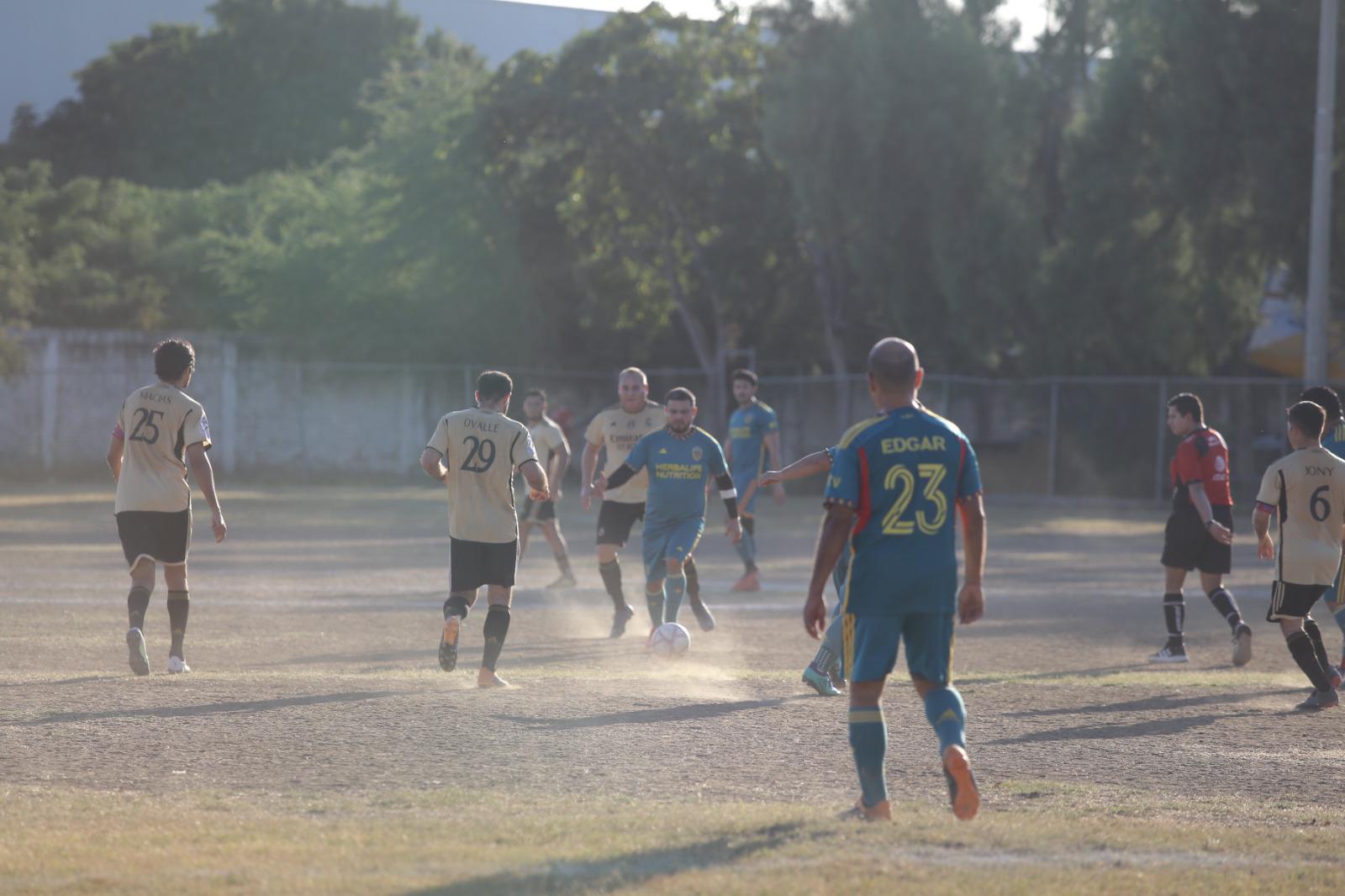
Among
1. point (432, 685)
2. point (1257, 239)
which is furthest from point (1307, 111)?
point (432, 685)

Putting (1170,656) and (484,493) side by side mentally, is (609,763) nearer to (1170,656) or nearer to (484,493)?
(484,493)

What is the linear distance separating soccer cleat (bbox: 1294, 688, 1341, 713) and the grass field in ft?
0.71

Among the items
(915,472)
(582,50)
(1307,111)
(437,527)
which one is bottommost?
(437,527)

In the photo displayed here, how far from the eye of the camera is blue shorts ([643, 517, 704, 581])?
11.0m

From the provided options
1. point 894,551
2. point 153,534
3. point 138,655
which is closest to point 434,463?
point 153,534

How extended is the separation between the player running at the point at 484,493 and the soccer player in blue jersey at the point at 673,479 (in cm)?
206

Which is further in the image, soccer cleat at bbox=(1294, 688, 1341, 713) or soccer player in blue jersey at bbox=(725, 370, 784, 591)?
soccer player in blue jersey at bbox=(725, 370, 784, 591)

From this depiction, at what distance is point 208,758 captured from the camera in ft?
22.1

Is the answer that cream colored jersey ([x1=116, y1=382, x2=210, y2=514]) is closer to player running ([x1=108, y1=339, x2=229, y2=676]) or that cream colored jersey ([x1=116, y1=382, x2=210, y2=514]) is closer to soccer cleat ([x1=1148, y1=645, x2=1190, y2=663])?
player running ([x1=108, y1=339, x2=229, y2=676])

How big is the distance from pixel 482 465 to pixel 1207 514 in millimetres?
5023

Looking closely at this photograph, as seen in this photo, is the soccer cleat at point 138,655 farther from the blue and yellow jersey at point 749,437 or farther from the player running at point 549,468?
the blue and yellow jersey at point 749,437

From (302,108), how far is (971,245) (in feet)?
102

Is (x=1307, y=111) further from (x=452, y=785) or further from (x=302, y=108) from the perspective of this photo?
(x=302, y=108)

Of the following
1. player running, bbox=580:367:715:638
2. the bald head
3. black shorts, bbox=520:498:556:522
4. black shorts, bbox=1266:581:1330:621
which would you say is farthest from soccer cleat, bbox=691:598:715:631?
the bald head
